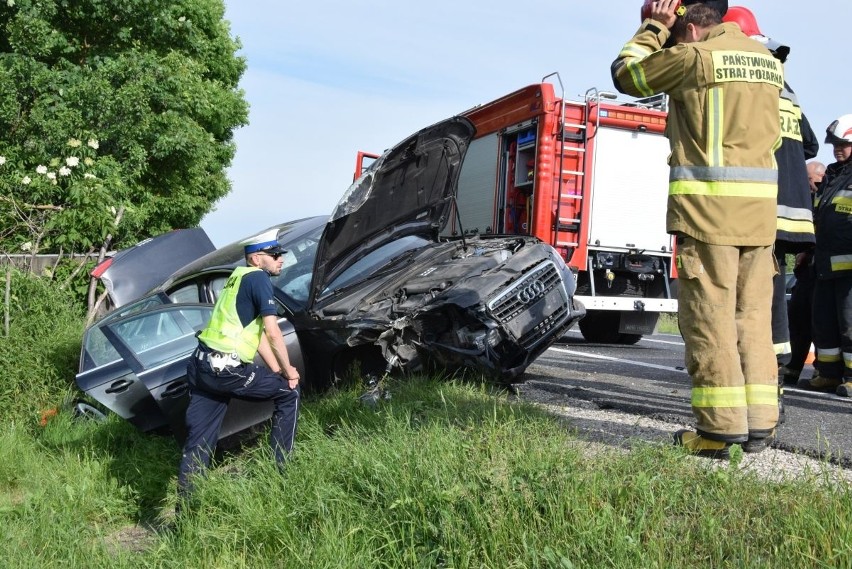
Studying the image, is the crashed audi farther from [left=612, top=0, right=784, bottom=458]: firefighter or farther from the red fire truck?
the red fire truck

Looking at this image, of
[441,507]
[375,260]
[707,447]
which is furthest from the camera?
[375,260]

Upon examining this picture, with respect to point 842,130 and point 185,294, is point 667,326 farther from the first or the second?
point 185,294

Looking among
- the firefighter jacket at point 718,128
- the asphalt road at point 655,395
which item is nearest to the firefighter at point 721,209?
the firefighter jacket at point 718,128

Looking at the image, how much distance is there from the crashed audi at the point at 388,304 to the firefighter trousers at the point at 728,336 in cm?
174

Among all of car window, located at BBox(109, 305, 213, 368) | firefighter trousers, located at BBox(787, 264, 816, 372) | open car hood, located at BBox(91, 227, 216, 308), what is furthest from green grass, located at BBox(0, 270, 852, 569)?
firefighter trousers, located at BBox(787, 264, 816, 372)

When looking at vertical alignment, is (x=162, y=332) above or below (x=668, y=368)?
above

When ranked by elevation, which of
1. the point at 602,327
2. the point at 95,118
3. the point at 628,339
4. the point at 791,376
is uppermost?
the point at 95,118

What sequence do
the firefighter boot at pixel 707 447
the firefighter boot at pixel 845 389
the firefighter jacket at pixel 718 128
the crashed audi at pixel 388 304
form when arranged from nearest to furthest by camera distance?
1. the firefighter boot at pixel 707 447
2. the firefighter jacket at pixel 718 128
3. the crashed audi at pixel 388 304
4. the firefighter boot at pixel 845 389

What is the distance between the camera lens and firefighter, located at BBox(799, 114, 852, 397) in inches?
221

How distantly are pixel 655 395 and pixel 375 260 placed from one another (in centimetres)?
221

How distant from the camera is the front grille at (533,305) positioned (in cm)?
508

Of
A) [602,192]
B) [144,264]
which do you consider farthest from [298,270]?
[602,192]

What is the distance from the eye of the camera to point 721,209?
3404 mm

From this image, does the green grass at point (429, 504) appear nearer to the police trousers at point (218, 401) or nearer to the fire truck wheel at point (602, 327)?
the police trousers at point (218, 401)
